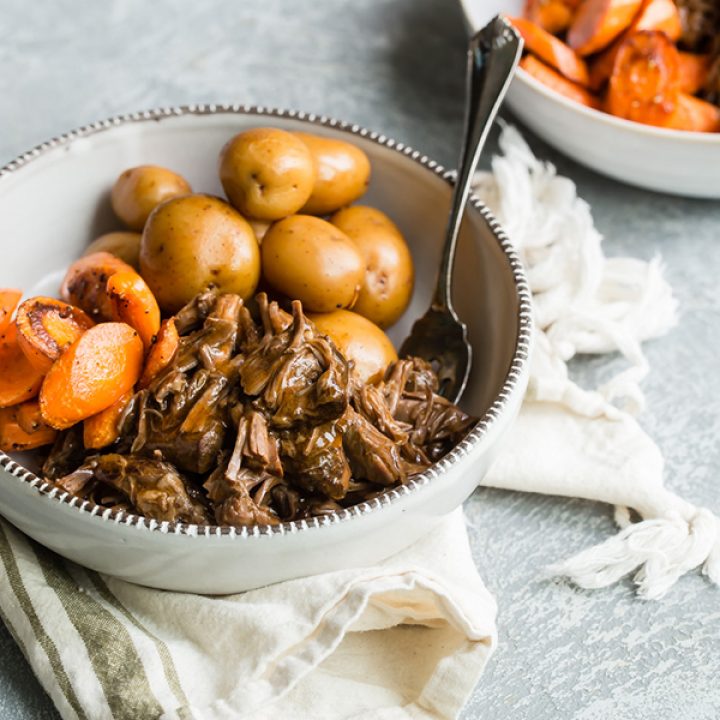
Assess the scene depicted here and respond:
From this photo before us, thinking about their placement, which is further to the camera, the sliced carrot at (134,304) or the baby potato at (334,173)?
the baby potato at (334,173)

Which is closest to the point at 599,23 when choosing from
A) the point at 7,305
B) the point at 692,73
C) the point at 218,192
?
the point at 692,73

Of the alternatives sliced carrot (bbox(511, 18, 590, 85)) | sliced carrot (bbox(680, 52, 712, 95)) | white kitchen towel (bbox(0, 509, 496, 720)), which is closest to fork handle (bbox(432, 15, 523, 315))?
sliced carrot (bbox(511, 18, 590, 85))

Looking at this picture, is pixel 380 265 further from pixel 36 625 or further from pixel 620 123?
pixel 36 625

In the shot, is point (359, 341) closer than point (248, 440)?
No

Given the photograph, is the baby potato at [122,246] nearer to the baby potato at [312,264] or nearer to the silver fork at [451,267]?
the baby potato at [312,264]

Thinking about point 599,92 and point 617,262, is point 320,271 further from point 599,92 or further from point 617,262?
point 599,92

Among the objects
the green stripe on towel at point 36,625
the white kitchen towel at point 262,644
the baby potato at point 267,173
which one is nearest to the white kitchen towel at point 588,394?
the white kitchen towel at point 262,644

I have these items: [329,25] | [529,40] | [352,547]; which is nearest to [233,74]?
[329,25]
